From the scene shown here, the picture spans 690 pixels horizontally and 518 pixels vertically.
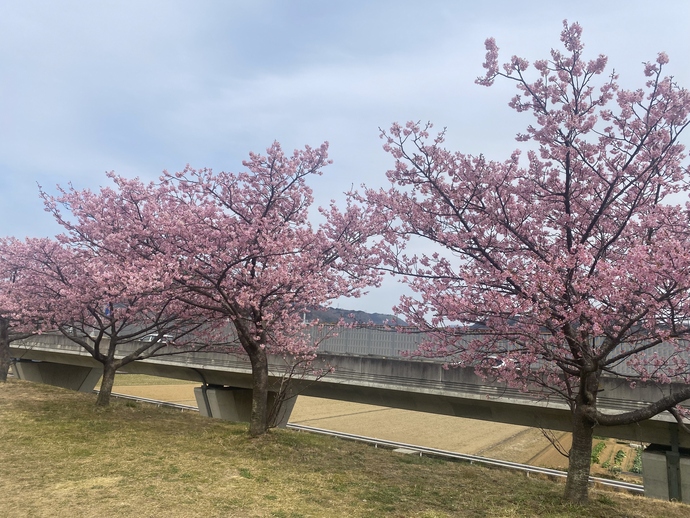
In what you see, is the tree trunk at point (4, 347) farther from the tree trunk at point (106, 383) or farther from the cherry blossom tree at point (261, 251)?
the cherry blossom tree at point (261, 251)

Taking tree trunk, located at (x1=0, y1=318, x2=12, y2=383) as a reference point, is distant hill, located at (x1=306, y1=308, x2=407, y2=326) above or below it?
above

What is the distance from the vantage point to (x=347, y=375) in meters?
16.6

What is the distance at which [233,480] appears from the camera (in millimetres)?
7836

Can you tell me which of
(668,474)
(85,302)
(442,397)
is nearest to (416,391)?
(442,397)

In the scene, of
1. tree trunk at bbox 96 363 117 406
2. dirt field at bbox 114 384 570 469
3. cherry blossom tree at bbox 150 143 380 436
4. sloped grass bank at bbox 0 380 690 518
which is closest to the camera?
sloped grass bank at bbox 0 380 690 518

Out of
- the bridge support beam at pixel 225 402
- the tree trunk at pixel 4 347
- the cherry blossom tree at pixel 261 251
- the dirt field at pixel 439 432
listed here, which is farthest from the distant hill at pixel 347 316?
the dirt field at pixel 439 432

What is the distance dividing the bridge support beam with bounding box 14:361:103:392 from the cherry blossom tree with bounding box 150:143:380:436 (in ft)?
79.8

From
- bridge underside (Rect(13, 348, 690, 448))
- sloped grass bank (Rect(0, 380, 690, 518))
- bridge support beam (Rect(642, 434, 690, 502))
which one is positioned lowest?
sloped grass bank (Rect(0, 380, 690, 518))

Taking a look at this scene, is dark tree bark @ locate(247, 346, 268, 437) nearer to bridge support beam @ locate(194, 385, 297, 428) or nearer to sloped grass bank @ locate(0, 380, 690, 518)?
sloped grass bank @ locate(0, 380, 690, 518)

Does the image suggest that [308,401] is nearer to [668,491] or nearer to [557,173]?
[668,491]

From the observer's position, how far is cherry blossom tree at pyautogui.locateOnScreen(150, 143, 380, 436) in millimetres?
10438

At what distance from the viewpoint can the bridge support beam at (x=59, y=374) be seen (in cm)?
3044

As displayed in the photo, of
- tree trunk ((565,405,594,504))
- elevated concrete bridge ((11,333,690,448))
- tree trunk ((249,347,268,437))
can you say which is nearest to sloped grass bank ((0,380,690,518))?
tree trunk ((565,405,594,504))

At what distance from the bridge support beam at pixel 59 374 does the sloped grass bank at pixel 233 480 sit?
68.4ft
